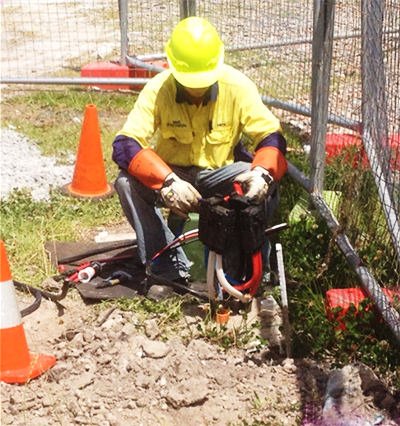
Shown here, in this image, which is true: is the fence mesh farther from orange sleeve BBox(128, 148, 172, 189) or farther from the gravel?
the gravel

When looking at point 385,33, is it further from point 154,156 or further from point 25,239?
point 25,239

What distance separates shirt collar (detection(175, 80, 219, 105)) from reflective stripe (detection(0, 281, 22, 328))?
1.47 m

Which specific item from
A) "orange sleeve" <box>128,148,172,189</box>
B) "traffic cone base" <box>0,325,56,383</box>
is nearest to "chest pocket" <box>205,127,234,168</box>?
"orange sleeve" <box>128,148,172,189</box>

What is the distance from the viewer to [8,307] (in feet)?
12.6

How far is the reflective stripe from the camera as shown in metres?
3.81

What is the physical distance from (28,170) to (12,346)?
2873 mm

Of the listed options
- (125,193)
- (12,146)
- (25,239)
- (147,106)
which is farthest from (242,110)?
(12,146)

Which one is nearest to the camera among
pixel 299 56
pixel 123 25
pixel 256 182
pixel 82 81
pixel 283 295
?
pixel 283 295

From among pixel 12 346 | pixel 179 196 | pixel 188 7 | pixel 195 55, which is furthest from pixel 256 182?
pixel 188 7

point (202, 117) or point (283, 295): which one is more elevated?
point (202, 117)

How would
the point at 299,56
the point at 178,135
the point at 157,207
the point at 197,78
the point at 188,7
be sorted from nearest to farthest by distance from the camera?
the point at 197,78
the point at 178,135
the point at 157,207
the point at 299,56
the point at 188,7

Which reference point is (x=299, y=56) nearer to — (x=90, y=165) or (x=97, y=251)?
(x=90, y=165)

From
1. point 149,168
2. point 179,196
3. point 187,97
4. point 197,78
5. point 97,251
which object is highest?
point 197,78

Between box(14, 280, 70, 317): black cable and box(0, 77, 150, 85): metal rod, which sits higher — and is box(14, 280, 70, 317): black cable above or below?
below
